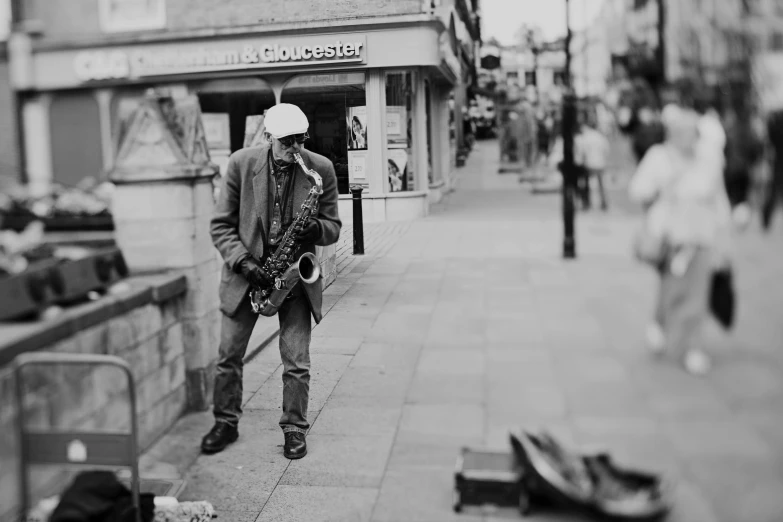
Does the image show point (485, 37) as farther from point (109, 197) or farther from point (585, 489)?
point (109, 197)

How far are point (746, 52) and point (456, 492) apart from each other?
1.34 metres

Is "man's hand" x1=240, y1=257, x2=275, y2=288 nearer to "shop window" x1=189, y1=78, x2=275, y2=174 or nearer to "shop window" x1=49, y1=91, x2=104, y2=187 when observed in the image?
"shop window" x1=189, y1=78, x2=275, y2=174

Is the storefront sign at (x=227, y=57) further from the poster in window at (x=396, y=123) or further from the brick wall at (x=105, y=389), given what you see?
the brick wall at (x=105, y=389)

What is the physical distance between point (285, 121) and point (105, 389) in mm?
1200

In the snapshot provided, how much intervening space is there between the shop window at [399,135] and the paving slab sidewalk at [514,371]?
0.25 meters

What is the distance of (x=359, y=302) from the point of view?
119 inches

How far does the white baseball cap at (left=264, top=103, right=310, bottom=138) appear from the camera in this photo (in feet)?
9.93

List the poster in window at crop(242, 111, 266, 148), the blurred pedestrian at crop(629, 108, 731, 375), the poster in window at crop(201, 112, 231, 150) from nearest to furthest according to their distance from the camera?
the blurred pedestrian at crop(629, 108, 731, 375)
the poster in window at crop(242, 111, 266, 148)
the poster in window at crop(201, 112, 231, 150)

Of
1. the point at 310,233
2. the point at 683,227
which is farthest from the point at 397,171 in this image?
the point at 683,227

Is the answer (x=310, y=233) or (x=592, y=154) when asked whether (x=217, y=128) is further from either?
(x=592, y=154)

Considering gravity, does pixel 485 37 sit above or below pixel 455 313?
above

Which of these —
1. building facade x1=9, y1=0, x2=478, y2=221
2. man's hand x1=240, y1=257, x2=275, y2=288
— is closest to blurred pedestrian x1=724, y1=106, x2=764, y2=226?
building facade x1=9, y1=0, x2=478, y2=221

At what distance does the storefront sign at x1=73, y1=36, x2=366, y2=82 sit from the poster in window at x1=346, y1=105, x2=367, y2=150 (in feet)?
0.62

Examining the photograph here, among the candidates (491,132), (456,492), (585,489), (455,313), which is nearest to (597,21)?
(491,132)
